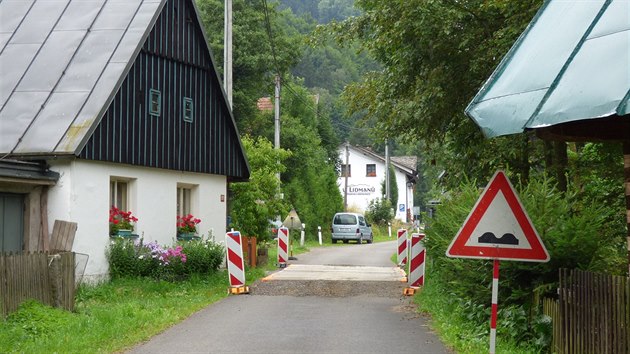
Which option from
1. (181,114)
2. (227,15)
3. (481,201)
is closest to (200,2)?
(227,15)

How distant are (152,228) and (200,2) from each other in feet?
87.3

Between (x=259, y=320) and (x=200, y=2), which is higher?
(x=200, y=2)

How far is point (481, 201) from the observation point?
8.36 metres

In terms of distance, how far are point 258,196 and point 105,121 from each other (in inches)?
375

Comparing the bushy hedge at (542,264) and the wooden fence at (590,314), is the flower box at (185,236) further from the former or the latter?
the wooden fence at (590,314)

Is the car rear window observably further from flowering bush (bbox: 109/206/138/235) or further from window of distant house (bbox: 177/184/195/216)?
flowering bush (bbox: 109/206/138/235)

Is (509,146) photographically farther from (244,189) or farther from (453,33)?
(244,189)

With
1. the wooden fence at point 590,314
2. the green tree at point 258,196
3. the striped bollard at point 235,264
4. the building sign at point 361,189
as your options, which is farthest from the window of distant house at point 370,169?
the wooden fence at point 590,314

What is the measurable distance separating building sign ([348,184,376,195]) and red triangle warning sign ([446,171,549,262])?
78.5 meters

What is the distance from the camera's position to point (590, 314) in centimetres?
897

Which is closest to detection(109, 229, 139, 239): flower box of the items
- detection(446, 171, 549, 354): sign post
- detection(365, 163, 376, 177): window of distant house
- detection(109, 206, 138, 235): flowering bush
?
detection(109, 206, 138, 235): flowering bush

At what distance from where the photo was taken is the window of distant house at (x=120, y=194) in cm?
1947

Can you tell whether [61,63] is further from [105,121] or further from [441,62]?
[441,62]

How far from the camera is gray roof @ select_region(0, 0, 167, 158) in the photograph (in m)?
17.5
